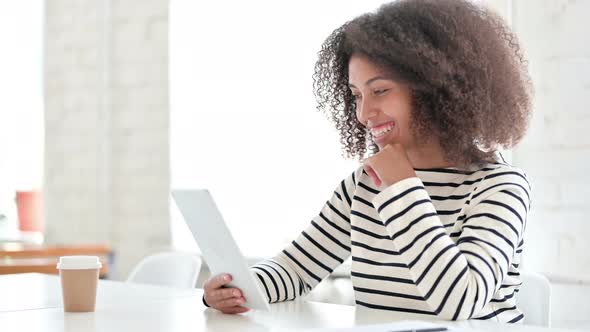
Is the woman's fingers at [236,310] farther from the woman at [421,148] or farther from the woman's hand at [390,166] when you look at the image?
the woman's hand at [390,166]

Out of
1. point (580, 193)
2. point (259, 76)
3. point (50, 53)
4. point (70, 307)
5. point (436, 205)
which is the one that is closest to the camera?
point (70, 307)

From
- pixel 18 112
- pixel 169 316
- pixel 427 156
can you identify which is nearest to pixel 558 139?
pixel 427 156

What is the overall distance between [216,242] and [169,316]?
145 millimetres

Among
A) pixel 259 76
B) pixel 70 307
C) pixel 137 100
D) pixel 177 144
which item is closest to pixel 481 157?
pixel 70 307

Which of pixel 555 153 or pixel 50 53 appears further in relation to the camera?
pixel 50 53

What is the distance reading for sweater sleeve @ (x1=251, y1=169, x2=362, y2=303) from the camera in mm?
1646

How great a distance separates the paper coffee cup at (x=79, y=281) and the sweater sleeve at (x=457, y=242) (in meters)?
0.48

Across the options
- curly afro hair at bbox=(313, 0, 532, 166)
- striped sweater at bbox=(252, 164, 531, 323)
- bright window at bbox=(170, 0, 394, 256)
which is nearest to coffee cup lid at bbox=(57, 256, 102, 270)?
striped sweater at bbox=(252, 164, 531, 323)

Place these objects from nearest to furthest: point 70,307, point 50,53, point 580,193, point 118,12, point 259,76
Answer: point 70,307 → point 580,193 → point 259,76 → point 118,12 → point 50,53

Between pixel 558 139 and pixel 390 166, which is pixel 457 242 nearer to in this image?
pixel 390 166

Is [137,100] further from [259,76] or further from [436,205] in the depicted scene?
[436,205]

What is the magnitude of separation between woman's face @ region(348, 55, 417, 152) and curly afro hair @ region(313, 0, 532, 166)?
0.05 ft

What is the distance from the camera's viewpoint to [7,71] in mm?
4094

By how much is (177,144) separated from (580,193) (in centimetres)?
182
